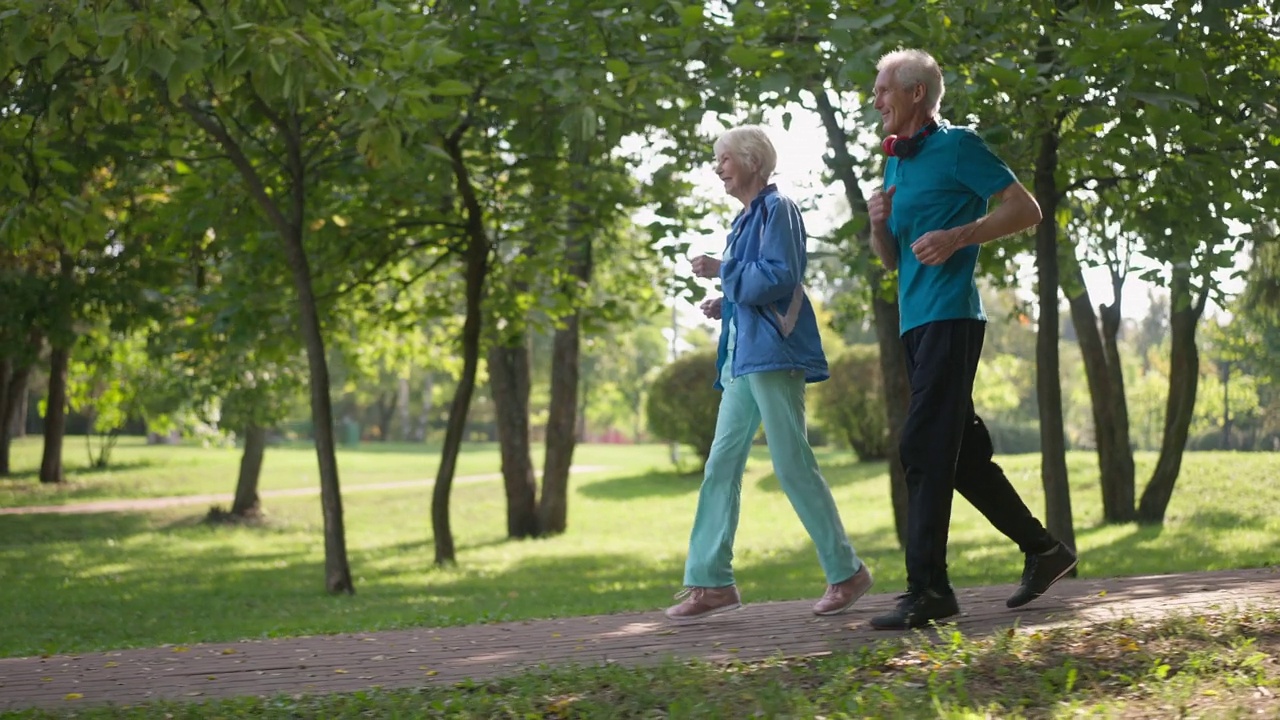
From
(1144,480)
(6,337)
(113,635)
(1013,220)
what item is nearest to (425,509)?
(6,337)

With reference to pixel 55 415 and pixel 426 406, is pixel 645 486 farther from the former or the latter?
pixel 426 406

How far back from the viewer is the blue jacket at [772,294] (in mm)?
5859

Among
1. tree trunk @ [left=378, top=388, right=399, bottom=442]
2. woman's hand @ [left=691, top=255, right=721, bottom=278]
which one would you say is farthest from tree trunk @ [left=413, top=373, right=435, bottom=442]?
woman's hand @ [left=691, top=255, right=721, bottom=278]

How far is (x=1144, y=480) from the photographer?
77.0ft

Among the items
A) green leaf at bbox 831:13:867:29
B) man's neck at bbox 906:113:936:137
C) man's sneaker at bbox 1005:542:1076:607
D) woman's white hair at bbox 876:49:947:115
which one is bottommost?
man's sneaker at bbox 1005:542:1076:607

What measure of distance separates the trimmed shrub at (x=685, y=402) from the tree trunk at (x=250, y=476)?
1206 cm

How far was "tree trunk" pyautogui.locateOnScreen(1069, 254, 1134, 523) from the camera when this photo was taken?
60.5 ft

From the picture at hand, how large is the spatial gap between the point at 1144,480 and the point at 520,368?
1057cm

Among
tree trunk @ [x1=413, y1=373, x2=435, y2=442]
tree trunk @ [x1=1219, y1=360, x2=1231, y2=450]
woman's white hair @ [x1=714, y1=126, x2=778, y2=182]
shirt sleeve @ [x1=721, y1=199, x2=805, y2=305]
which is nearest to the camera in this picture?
shirt sleeve @ [x1=721, y1=199, x2=805, y2=305]

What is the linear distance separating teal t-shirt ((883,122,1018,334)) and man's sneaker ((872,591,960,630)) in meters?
1.06

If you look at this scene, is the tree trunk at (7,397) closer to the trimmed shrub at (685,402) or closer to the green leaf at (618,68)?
the trimmed shrub at (685,402)

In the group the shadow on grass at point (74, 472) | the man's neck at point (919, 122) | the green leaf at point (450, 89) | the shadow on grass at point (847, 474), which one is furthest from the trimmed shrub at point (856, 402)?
the man's neck at point (919, 122)

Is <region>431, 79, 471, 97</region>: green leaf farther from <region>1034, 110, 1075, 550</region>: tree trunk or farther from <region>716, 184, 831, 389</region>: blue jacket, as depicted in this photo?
<region>1034, 110, 1075, 550</region>: tree trunk

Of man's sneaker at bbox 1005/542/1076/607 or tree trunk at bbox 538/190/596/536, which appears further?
tree trunk at bbox 538/190/596/536
